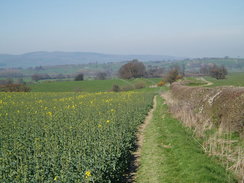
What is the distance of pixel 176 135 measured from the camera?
14.1 m

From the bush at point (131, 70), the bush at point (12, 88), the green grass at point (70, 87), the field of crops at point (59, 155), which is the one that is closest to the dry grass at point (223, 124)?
the field of crops at point (59, 155)

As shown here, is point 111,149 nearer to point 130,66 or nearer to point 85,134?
point 85,134

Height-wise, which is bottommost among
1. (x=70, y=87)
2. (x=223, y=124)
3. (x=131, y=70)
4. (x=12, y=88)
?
(x=70, y=87)

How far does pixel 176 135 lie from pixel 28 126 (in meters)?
6.73

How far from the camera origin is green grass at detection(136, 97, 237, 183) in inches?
335

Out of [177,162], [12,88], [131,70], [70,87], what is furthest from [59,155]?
[131,70]

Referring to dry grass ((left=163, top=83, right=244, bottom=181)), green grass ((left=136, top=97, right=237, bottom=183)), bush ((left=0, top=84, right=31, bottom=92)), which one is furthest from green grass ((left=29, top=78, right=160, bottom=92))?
green grass ((left=136, top=97, right=237, bottom=183))

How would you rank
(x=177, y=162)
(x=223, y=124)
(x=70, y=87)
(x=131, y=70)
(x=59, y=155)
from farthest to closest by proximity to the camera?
1. (x=131, y=70)
2. (x=70, y=87)
3. (x=223, y=124)
4. (x=177, y=162)
5. (x=59, y=155)

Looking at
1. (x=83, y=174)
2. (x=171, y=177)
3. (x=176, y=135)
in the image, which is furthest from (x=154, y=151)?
(x=83, y=174)

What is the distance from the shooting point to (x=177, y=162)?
10.4m

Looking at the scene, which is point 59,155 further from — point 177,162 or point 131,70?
point 131,70

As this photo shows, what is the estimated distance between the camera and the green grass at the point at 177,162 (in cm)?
851

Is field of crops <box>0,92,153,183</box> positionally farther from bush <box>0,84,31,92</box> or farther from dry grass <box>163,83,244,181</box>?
bush <box>0,84,31,92</box>

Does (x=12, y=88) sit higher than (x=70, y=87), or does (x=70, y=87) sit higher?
(x=12, y=88)
